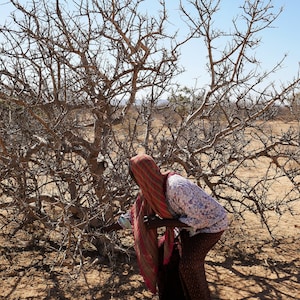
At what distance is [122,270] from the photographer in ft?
14.0

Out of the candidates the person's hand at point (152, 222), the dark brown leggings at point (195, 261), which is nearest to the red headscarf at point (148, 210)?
the person's hand at point (152, 222)

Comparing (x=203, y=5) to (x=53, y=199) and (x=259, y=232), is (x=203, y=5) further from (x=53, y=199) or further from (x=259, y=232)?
(x=259, y=232)

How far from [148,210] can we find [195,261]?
462mm

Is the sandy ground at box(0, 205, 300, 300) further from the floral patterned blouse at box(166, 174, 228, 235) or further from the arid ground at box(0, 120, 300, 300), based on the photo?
the floral patterned blouse at box(166, 174, 228, 235)

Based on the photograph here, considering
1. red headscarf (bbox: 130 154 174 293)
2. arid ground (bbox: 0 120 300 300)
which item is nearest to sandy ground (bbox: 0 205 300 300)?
arid ground (bbox: 0 120 300 300)

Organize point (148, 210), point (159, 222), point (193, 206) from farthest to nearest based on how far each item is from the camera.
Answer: point (148, 210) → point (159, 222) → point (193, 206)

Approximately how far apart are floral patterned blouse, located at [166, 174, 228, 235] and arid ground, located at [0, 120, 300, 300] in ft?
2.95

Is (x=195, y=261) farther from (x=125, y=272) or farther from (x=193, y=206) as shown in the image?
(x=125, y=272)

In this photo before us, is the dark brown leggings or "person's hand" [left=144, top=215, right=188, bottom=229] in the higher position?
"person's hand" [left=144, top=215, right=188, bottom=229]

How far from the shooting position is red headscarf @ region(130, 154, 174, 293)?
2.78m

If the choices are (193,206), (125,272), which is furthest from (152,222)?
(125,272)

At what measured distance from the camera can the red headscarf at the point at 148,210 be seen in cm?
278

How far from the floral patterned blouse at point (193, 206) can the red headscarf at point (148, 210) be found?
6 cm

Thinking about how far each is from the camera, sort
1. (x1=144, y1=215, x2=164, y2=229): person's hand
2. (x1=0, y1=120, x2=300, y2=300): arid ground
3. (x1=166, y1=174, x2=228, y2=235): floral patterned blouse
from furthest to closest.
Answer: (x1=0, y1=120, x2=300, y2=300): arid ground
(x1=144, y1=215, x2=164, y2=229): person's hand
(x1=166, y1=174, x2=228, y2=235): floral patterned blouse
